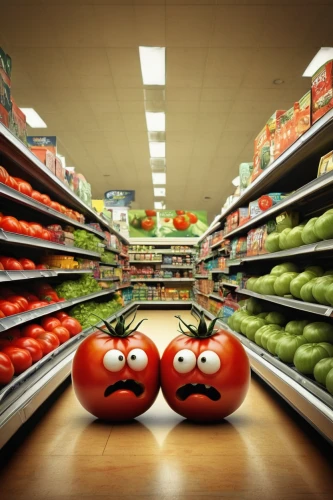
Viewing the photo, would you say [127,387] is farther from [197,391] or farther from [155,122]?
[155,122]

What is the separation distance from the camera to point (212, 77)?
6.51m

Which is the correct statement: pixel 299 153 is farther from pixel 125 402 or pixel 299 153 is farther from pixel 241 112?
pixel 241 112

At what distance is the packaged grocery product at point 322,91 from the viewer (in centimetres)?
231

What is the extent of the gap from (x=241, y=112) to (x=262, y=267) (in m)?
4.59

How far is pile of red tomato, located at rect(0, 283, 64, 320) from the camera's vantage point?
96.5 inches

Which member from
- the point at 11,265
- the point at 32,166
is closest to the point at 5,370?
the point at 11,265

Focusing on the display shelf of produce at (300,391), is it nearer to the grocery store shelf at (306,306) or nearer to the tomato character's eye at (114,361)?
the grocery store shelf at (306,306)

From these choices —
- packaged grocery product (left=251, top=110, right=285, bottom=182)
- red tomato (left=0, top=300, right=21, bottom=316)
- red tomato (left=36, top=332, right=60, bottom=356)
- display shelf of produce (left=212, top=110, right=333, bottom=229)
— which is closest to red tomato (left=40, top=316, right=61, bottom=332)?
red tomato (left=36, top=332, right=60, bottom=356)

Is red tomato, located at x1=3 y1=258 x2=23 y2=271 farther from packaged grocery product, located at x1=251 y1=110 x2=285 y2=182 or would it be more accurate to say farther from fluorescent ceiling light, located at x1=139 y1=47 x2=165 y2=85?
fluorescent ceiling light, located at x1=139 y1=47 x2=165 y2=85

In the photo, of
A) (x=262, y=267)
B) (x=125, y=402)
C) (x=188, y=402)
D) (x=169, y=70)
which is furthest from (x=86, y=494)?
(x=169, y=70)

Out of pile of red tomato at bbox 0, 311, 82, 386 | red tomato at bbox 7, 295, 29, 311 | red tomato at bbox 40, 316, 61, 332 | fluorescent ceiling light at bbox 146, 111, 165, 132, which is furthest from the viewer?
fluorescent ceiling light at bbox 146, 111, 165, 132

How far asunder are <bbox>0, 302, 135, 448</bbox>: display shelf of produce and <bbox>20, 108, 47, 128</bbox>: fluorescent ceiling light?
20.5ft

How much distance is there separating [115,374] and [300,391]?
3.43 feet

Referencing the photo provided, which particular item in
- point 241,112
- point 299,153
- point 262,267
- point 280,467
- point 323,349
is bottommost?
point 280,467
